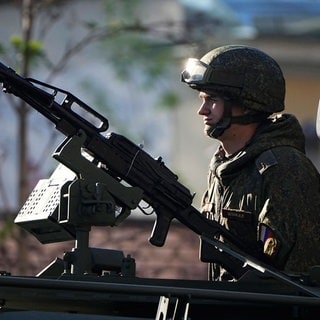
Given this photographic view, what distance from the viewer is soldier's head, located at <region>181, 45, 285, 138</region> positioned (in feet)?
21.1

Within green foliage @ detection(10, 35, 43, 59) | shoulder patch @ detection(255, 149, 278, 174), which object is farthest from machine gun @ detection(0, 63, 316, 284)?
green foliage @ detection(10, 35, 43, 59)

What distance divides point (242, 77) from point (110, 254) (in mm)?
1175

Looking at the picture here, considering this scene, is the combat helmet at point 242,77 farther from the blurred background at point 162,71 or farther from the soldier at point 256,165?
the blurred background at point 162,71

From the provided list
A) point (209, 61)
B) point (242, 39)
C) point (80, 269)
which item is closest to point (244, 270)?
point (80, 269)

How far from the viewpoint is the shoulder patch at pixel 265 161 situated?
6.20 metres

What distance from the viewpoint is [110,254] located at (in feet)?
19.2

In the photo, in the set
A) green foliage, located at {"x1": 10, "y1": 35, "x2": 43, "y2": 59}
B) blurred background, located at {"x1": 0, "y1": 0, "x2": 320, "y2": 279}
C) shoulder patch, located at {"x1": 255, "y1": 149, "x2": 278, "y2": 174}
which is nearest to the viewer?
shoulder patch, located at {"x1": 255, "y1": 149, "x2": 278, "y2": 174}

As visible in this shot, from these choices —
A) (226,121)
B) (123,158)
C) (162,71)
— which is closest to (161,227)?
(123,158)

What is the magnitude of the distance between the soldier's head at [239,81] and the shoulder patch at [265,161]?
25cm

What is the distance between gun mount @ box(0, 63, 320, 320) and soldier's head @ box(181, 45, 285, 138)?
0.54 meters

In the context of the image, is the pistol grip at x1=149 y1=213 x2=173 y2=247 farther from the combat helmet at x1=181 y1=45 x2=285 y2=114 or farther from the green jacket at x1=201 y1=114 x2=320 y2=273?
the combat helmet at x1=181 y1=45 x2=285 y2=114

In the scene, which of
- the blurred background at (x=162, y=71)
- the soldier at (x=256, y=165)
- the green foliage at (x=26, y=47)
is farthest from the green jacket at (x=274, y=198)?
the blurred background at (x=162, y=71)

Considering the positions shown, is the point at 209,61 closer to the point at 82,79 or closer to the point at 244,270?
the point at 244,270

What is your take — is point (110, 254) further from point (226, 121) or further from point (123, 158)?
point (226, 121)
